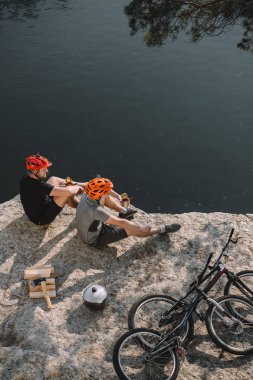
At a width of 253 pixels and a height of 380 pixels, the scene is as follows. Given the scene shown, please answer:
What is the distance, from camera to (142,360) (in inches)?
275

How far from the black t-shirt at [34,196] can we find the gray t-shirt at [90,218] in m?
1.11

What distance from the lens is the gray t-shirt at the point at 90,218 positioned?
9664 millimetres

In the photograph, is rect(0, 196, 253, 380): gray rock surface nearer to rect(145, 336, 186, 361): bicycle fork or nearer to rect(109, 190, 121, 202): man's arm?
rect(145, 336, 186, 361): bicycle fork

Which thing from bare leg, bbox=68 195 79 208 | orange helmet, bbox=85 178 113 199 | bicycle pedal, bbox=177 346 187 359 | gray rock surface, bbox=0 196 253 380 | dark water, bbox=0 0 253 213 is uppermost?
orange helmet, bbox=85 178 113 199

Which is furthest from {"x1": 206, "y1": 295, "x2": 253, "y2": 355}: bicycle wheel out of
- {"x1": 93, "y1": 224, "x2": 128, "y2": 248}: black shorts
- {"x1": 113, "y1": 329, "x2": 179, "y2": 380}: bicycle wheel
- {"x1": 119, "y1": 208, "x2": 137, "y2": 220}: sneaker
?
{"x1": 119, "y1": 208, "x2": 137, "y2": 220}: sneaker

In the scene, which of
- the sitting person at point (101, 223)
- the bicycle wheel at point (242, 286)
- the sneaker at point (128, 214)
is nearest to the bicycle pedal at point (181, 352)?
the bicycle wheel at point (242, 286)

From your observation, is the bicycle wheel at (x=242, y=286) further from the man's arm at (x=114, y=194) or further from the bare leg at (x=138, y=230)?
the man's arm at (x=114, y=194)

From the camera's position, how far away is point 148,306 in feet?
26.7

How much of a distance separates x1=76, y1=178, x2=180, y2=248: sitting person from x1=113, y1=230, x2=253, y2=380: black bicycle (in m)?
2.50

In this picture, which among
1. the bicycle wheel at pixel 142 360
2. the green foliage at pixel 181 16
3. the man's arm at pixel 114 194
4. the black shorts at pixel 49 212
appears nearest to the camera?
the bicycle wheel at pixel 142 360

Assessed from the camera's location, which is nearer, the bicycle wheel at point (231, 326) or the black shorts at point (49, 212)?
the bicycle wheel at point (231, 326)

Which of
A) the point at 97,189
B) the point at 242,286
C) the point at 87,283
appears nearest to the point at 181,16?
the point at 97,189

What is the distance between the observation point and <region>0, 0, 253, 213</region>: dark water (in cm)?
1714

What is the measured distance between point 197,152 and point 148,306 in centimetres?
1150
